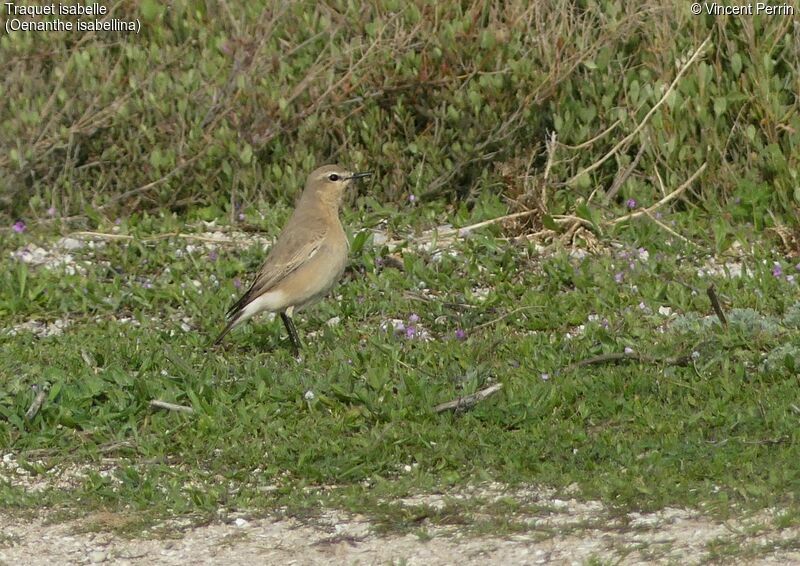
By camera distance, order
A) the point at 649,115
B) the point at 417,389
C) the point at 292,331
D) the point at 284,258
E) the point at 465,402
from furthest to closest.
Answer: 1. the point at 649,115
2. the point at 284,258
3. the point at 292,331
4. the point at 417,389
5. the point at 465,402

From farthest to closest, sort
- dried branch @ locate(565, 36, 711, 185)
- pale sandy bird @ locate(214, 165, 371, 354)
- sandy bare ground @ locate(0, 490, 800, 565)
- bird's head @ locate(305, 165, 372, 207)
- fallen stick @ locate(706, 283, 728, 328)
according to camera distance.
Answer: dried branch @ locate(565, 36, 711, 185), bird's head @ locate(305, 165, 372, 207), pale sandy bird @ locate(214, 165, 371, 354), fallen stick @ locate(706, 283, 728, 328), sandy bare ground @ locate(0, 490, 800, 565)

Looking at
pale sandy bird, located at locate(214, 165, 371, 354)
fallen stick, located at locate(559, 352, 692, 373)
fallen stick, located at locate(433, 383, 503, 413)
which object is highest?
pale sandy bird, located at locate(214, 165, 371, 354)

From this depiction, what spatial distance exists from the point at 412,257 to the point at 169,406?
324 centimetres

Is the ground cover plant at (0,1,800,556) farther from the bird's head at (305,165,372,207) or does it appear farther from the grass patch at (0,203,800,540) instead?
the bird's head at (305,165,372,207)

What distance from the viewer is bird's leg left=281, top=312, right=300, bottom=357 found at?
9.62 metres

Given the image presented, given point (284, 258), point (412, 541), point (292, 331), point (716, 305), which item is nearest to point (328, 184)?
point (284, 258)

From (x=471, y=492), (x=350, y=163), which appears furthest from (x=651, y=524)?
(x=350, y=163)

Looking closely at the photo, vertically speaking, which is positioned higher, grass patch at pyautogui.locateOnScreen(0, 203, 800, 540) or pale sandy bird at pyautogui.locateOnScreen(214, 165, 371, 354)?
pale sandy bird at pyautogui.locateOnScreen(214, 165, 371, 354)

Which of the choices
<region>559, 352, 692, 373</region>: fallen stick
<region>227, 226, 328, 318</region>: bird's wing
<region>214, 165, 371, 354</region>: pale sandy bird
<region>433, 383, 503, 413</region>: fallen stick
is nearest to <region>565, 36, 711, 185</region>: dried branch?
<region>214, 165, 371, 354</region>: pale sandy bird

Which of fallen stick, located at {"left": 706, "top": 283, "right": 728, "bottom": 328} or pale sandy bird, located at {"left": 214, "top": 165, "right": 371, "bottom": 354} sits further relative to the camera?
pale sandy bird, located at {"left": 214, "top": 165, "right": 371, "bottom": 354}

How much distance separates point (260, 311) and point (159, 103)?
3.17m

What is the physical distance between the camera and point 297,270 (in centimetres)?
990

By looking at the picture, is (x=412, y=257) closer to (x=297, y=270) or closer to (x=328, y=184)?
(x=328, y=184)

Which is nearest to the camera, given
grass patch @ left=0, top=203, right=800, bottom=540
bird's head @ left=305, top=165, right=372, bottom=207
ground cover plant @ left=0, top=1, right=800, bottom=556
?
grass patch @ left=0, top=203, right=800, bottom=540
